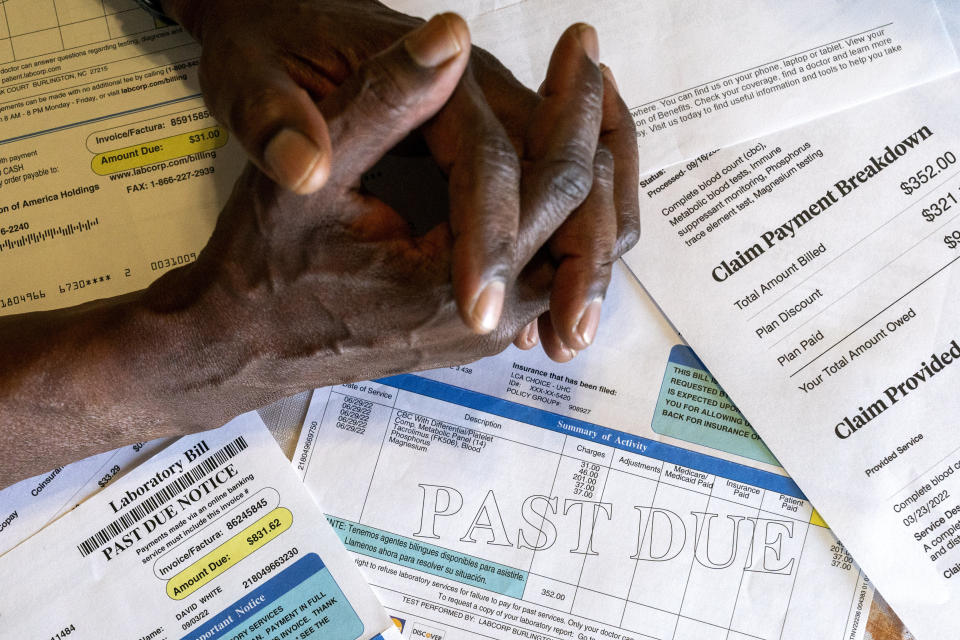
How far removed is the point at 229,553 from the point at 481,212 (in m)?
0.36

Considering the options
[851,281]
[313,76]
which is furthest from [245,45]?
[851,281]

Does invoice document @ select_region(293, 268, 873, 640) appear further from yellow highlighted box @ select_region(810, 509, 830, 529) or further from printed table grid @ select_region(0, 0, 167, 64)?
printed table grid @ select_region(0, 0, 167, 64)

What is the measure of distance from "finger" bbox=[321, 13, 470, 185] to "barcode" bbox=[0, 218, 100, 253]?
Answer: 315 millimetres

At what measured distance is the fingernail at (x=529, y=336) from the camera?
1.77 ft

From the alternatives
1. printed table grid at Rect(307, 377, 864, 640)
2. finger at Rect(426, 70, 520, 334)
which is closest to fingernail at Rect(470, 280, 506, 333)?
finger at Rect(426, 70, 520, 334)

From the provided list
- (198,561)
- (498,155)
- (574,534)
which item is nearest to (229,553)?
(198,561)

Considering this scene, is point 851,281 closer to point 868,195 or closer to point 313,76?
point 868,195

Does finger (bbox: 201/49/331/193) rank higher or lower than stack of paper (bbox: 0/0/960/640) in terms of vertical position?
higher

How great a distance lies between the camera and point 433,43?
1.21 feet

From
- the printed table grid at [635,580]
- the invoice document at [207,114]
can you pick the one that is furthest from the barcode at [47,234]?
the printed table grid at [635,580]

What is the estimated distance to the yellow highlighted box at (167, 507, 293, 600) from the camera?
0.55 metres

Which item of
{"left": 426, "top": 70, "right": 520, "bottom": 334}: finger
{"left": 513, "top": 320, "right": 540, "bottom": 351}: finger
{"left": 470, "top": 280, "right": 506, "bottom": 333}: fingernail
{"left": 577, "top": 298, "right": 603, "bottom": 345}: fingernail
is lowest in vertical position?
{"left": 513, "top": 320, "right": 540, "bottom": 351}: finger

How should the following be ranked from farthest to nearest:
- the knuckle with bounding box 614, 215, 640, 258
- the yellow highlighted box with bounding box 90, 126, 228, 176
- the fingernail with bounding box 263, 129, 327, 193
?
the yellow highlighted box with bounding box 90, 126, 228, 176 < the knuckle with bounding box 614, 215, 640, 258 < the fingernail with bounding box 263, 129, 327, 193

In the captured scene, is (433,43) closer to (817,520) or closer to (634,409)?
(634,409)
